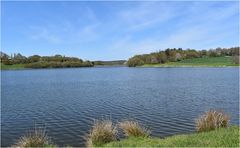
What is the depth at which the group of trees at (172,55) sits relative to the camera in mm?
185000

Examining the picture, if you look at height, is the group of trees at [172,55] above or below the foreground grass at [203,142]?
above

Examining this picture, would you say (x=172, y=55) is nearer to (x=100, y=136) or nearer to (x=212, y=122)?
(x=212, y=122)

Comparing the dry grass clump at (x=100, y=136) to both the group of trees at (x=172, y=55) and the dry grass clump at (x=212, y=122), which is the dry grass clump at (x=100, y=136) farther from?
the group of trees at (x=172, y=55)

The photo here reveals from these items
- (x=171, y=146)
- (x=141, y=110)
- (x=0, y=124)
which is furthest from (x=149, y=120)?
(x=171, y=146)

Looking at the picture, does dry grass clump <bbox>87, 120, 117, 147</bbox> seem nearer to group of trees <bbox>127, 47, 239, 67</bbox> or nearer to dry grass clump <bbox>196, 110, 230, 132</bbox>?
dry grass clump <bbox>196, 110, 230, 132</bbox>

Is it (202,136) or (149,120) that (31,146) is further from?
(149,120)

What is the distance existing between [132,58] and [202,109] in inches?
6626

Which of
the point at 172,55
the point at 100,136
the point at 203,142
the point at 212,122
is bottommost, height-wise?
the point at 100,136

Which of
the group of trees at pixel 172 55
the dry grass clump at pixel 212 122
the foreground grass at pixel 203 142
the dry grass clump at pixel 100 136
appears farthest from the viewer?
the group of trees at pixel 172 55

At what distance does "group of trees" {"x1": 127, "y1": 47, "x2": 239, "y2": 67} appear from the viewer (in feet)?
607

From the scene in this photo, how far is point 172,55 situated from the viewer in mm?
189625

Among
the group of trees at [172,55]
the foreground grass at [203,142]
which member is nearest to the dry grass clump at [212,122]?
the foreground grass at [203,142]

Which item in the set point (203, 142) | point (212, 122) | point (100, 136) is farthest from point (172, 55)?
point (203, 142)

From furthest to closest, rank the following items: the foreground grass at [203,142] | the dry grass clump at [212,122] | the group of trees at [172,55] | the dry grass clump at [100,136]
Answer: the group of trees at [172,55], the dry grass clump at [212,122], the dry grass clump at [100,136], the foreground grass at [203,142]
